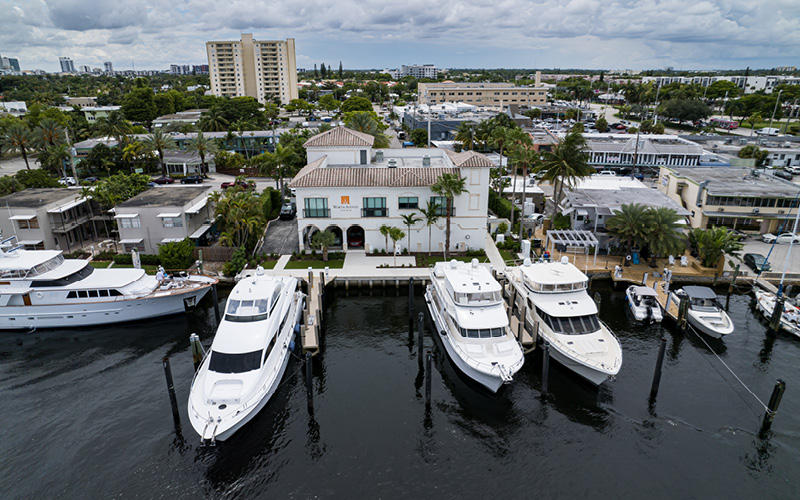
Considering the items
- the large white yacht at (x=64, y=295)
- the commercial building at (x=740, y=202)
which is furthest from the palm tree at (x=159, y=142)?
the commercial building at (x=740, y=202)

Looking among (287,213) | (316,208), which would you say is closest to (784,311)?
(316,208)

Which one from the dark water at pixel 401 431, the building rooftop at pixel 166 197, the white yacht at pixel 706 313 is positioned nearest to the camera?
the dark water at pixel 401 431

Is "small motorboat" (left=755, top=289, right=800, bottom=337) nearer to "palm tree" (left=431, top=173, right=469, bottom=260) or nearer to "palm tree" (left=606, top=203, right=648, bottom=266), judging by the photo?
"palm tree" (left=606, top=203, right=648, bottom=266)

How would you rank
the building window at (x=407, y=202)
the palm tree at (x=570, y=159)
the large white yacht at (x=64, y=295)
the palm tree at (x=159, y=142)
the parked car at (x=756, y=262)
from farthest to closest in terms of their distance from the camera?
the palm tree at (x=159, y=142), the palm tree at (x=570, y=159), the building window at (x=407, y=202), the parked car at (x=756, y=262), the large white yacht at (x=64, y=295)

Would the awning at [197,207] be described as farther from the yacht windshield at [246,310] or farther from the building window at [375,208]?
the yacht windshield at [246,310]

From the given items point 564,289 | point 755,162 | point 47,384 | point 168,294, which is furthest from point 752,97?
point 47,384

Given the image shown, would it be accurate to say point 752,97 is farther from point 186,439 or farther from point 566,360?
point 186,439

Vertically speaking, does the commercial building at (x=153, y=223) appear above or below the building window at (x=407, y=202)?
below

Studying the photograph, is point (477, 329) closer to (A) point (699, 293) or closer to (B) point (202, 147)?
(A) point (699, 293)
